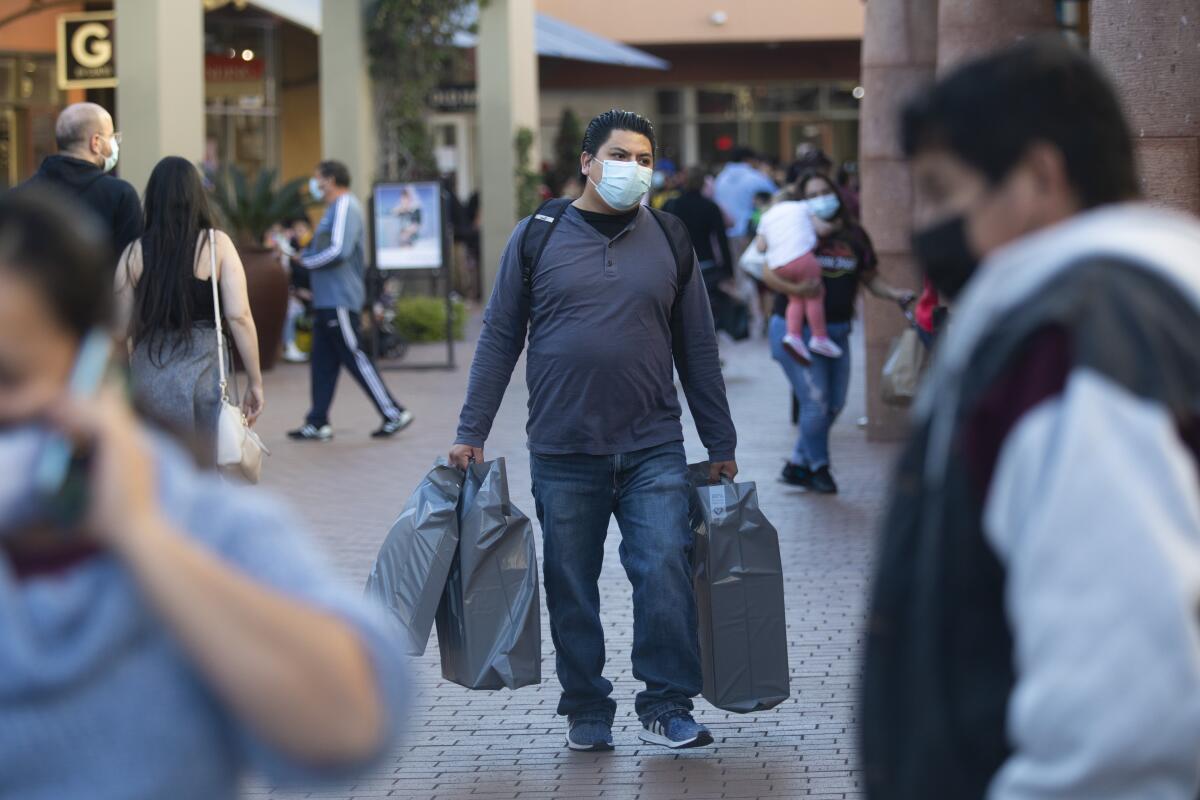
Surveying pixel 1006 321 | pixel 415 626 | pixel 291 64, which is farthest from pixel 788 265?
pixel 291 64

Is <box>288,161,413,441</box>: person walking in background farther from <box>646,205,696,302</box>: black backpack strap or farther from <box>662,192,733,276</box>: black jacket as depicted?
<box>646,205,696,302</box>: black backpack strap

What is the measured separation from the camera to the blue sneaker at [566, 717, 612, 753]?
5664mm

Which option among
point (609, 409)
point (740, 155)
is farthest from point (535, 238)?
point (740, 155)

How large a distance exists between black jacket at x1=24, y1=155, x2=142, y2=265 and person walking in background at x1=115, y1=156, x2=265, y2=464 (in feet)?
3.92

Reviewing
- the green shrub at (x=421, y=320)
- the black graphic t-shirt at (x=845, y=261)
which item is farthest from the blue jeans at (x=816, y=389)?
the green shrub at (x=421, y=320)

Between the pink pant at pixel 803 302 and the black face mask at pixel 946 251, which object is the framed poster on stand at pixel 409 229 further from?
the black face mask at pixel 946 251

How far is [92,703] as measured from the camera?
1887mm

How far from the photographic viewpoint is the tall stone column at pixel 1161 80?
269 inches

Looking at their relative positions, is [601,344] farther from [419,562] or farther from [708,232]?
[708,232]

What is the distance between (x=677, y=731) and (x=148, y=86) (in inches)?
Result: 453

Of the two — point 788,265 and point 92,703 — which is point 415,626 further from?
point 788,265

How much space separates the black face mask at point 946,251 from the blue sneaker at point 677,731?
3.56m

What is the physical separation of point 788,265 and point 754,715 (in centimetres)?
486

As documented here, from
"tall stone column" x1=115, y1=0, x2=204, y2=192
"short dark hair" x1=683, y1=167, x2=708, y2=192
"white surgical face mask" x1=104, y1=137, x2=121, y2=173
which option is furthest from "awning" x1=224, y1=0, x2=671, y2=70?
"white surgical face mask" x1=104, y1=137, x2=121, y2=173
